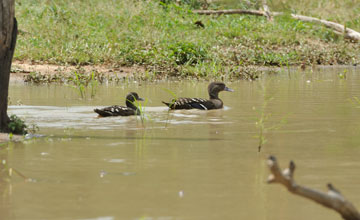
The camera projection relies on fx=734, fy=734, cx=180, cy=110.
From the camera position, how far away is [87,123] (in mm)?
10305

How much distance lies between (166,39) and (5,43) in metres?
13.0

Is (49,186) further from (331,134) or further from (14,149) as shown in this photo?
(331,134)

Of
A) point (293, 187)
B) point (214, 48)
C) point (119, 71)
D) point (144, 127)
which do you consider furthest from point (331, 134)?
point (214, 48)

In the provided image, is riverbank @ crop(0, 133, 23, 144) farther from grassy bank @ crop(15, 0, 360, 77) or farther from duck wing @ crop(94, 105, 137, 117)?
grassy bank @ crop(15, 0, 360, 77)

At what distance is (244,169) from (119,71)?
12.5 m

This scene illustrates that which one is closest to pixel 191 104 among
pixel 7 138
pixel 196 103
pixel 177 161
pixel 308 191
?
pixel 196 103

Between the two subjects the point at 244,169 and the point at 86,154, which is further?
the point at 86,154

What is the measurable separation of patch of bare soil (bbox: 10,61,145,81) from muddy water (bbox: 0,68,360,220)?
4.72 metres

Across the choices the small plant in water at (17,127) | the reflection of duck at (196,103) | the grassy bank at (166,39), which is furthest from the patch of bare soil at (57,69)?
the small plant in water at (17,127)

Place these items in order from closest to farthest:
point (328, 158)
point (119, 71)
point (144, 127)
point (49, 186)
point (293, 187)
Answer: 1. point (293, 187)
2. point (49, 186)
3. point (328, 158)
4. point (144, 127)
5. point (119, 71)

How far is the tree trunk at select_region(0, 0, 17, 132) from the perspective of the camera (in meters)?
8.35

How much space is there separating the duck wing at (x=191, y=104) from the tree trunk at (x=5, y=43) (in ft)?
11.9

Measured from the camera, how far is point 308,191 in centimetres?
355

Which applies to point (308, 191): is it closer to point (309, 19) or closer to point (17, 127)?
point (17, 127)
